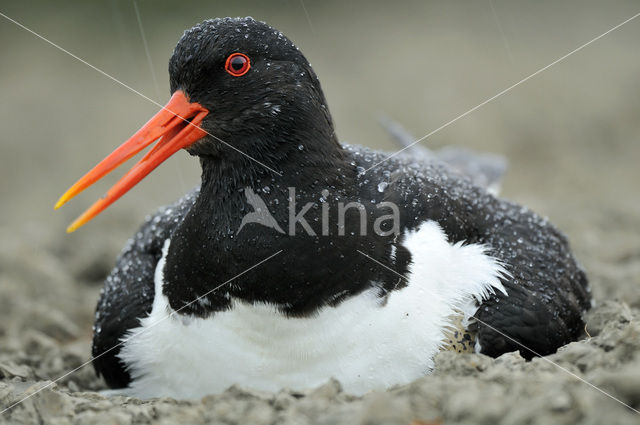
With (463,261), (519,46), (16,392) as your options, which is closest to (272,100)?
(463,261)

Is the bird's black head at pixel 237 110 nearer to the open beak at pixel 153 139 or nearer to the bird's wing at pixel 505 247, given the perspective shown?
the open beak at pixel 153 139

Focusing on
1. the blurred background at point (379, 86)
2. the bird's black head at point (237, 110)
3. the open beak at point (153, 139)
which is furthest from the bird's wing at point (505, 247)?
the blurred background at point (379, 86)

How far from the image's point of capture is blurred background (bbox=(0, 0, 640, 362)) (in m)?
12.8

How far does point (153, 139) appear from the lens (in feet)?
13.6

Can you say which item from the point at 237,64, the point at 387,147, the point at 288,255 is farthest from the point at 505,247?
the point at 387,147

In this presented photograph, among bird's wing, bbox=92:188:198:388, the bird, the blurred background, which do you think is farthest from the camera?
the blurred background

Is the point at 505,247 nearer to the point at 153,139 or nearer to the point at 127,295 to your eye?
the point at 153,139

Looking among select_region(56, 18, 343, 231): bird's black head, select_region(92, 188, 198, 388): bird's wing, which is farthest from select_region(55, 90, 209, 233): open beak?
select_region(92, 188, 198, 388): bird's wing

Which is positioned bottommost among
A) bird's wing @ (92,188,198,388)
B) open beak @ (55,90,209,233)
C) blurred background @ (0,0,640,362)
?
bird's wing @ (92,188,198,388)

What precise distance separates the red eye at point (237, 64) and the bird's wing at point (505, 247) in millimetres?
866

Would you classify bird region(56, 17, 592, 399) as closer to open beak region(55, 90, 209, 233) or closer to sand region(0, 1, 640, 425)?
open beak region(55, 90, 209, 233)

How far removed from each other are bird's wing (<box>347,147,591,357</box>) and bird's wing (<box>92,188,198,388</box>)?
1.32 m

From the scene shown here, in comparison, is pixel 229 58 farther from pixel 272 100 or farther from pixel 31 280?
pixel 31 280

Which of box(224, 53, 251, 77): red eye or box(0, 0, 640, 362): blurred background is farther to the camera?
box(0, 0, 640, 362): blurred background
